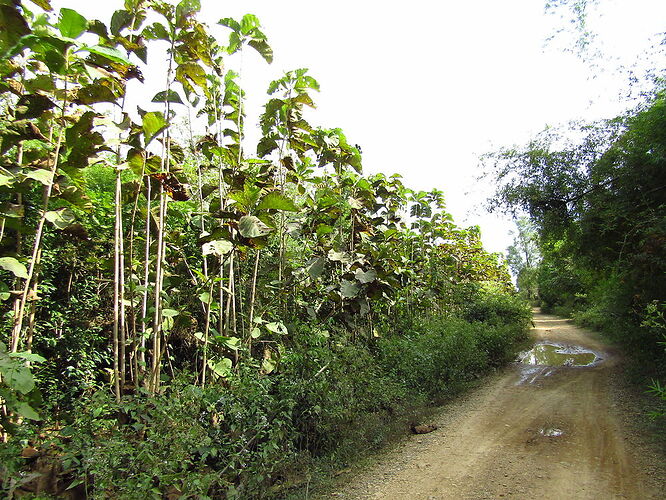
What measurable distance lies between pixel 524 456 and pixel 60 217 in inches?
205

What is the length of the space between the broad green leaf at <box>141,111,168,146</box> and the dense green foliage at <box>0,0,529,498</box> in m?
0.02

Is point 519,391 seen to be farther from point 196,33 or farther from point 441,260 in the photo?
point 196,33

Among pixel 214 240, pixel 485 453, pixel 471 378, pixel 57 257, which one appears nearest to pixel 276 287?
pixel 214 240

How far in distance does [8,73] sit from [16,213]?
1161mm

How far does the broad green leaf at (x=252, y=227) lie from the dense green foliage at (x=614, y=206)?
5.58 meters

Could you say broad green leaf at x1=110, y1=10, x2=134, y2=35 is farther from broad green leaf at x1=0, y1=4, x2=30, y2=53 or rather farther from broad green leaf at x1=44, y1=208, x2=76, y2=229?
broad green leaf at x1=0, y1=4, x2=30, y2=53

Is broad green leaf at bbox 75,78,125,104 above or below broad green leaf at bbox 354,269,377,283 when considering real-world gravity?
above

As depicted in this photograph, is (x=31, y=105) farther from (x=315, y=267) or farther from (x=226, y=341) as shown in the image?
(x=315, y=267)

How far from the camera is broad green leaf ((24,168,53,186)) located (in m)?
2.61

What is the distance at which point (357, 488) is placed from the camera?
3.72m

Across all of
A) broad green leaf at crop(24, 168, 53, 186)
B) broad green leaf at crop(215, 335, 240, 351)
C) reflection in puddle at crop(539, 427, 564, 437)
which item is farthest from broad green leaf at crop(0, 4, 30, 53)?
reflection in puddle at crop(539, 427, 564, 437)

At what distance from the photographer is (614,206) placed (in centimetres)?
725

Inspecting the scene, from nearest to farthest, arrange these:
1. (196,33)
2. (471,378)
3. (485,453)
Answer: (196,33) < (485,453) < (471,378)

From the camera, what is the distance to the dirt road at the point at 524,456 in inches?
142
